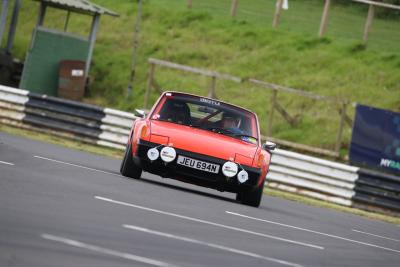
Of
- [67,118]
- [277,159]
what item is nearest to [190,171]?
[277,159]

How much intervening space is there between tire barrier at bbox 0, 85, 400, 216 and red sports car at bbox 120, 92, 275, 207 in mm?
6410

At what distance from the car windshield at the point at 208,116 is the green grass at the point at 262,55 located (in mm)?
12562

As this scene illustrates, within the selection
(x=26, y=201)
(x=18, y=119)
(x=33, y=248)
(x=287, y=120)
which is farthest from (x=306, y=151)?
(x=33, y=248)

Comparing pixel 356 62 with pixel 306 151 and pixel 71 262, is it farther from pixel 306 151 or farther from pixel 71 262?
pixel 71 262

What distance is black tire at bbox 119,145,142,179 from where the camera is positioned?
14.6 m

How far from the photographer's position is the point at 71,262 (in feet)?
21.7

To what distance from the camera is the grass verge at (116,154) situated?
2016 centimetres

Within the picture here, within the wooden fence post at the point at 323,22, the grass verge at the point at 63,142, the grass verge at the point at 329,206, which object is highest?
the wooden fence post at the point at 323,22

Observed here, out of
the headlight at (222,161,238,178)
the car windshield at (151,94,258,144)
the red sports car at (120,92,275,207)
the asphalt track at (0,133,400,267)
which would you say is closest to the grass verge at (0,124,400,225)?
the asphalt track at (0,133,400,267)

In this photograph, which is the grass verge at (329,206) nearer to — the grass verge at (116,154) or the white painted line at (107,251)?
the grass verge at (116,154)

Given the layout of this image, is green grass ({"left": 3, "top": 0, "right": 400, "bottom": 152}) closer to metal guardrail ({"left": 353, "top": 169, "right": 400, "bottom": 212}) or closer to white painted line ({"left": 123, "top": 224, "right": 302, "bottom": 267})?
metal guardrail ({"left": 353, "top": 169, "right": 400, "bottom": 212})

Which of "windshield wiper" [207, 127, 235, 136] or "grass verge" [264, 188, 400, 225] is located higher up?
"windshield wiper" [207, 127, 235, 136]

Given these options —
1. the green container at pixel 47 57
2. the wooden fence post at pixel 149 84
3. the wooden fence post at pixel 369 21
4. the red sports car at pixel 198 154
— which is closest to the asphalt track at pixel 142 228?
the red sports car at pixel 198 154

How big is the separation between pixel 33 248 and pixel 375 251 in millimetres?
5458
